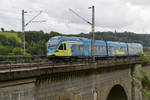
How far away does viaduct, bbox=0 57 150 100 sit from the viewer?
813 centimetres

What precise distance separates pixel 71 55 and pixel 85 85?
465 centimetres

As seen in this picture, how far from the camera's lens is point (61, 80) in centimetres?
1156

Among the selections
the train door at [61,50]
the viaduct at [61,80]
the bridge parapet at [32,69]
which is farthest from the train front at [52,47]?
the bridge parapet at [32,69]

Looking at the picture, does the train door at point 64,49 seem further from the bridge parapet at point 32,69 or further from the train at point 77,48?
the bridge parapet at point 32,69

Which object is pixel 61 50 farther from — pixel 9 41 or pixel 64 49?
pixel 9 41

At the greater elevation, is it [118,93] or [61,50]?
[61,50]

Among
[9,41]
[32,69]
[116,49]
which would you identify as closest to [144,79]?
[32,69]

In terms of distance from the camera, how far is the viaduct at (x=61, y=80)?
320 inches

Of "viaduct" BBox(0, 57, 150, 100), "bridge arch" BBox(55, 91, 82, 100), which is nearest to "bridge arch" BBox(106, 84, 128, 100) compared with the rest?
"viaduct" BBox(0, 57, 150, 100)

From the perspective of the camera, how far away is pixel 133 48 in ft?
116

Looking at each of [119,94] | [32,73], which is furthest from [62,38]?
[119,94]

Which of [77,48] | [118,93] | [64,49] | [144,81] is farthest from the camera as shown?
[118,93]

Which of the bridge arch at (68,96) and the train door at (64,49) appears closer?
the bridge arch at (68,96)

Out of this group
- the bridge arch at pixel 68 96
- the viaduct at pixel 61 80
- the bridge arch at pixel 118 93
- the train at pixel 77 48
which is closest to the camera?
the viaduct at pixel 61 80
